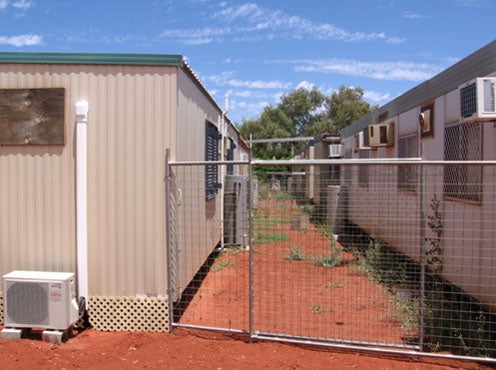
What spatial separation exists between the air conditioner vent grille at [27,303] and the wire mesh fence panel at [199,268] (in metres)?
1.27

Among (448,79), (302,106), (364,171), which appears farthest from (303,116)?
(448,79)

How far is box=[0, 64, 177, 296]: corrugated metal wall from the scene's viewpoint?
16.1 feet

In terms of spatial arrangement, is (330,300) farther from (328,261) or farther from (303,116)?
(303,116)

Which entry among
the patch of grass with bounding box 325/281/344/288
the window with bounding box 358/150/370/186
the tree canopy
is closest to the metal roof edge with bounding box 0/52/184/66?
the patch of grass with bounding box 325/281/344/288

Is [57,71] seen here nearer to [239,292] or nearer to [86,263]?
[86,263]

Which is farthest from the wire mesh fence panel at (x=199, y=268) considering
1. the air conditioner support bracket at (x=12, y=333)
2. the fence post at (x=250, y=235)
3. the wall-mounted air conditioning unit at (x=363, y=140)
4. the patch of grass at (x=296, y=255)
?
the wall-mounted air conditioning unit at (x=363, y=140)

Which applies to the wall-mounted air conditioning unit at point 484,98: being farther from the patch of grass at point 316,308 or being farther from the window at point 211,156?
the window at point 211,156

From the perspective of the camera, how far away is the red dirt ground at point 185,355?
13.7 feet

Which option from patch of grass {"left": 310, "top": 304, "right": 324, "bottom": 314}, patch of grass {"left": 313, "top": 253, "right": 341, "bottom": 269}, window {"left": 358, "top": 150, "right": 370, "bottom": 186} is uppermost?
window {"left": 358, "top": 150, "right": 370, "bottom": 186}

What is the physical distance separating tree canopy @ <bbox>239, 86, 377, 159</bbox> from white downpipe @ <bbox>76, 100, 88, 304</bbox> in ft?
132

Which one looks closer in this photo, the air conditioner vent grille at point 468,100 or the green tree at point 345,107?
the air conditioner vent grille at point 468,100

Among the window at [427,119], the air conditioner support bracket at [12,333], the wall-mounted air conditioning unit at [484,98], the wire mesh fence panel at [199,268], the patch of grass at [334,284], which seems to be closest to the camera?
the wall-mounted air conditioning unit at [484,98]

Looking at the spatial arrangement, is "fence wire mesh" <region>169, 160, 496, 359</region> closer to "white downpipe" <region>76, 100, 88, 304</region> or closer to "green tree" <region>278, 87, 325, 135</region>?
"white downpipe" <region>76, 100, 88, 304</region>

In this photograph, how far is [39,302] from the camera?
4703 mm
